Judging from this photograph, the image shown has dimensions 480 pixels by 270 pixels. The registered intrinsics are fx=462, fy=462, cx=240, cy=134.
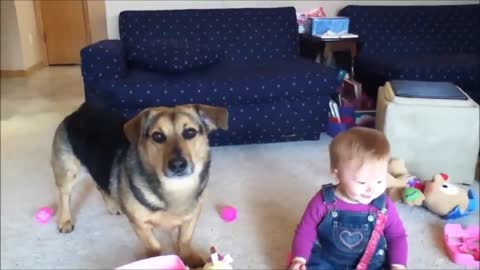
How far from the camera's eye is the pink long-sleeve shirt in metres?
1.45

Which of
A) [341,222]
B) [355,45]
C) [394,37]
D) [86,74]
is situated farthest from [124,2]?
[341,222]

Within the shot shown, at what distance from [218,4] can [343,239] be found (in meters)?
2.41

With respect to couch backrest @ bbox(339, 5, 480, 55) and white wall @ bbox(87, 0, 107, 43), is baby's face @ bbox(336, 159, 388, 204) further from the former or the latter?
white wall @ bbox(87, 0, 107, 43)

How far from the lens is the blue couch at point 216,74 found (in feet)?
8.37

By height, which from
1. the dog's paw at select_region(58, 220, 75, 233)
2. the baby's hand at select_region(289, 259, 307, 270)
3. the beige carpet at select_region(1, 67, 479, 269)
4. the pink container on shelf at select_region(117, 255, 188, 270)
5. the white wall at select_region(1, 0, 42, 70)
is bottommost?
the beige carpet at select_region(1, 67, 479, 269)

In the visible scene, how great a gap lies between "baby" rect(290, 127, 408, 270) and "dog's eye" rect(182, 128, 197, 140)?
44 centimetres

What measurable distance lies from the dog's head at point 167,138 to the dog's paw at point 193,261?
1.16ft

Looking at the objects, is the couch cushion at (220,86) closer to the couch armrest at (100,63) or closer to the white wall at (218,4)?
the couch armrest at (100,63)

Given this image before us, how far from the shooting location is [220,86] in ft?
8.43

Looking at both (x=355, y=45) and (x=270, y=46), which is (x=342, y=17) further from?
(x=270, y=46)

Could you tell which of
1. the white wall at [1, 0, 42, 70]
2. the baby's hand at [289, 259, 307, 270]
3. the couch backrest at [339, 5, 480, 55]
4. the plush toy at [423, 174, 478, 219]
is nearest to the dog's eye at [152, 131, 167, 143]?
the baby's hand at [289, 259, 307, 270]

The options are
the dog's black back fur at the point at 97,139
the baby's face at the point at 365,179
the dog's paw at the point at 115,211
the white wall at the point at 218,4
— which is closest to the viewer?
the baby's face at the point at 365,179

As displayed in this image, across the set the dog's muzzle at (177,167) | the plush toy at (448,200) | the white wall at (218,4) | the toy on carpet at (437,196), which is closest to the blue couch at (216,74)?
the white wall at (218,4)

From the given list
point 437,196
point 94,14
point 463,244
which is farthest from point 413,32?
point 94,14
